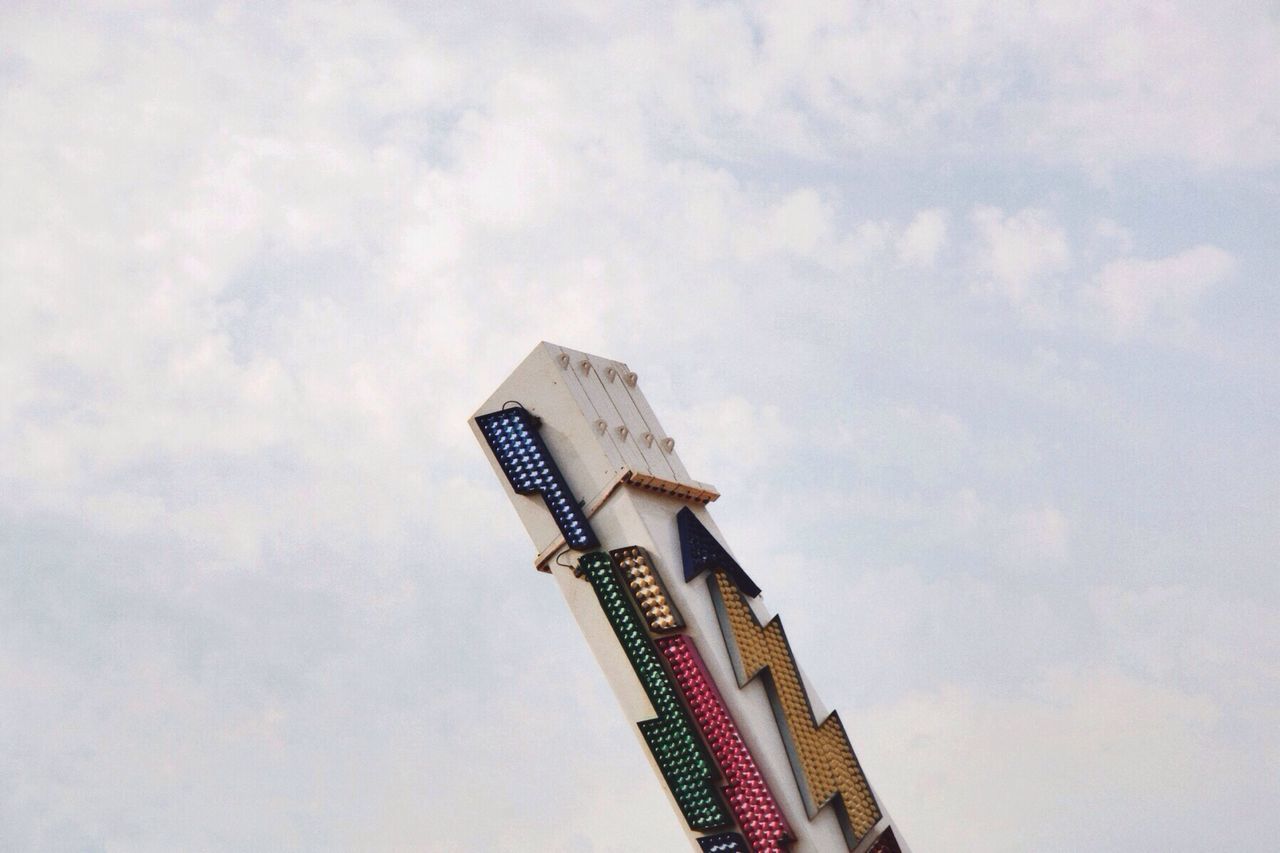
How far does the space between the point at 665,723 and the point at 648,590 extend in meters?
1.96

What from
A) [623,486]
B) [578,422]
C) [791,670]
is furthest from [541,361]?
[791,670]

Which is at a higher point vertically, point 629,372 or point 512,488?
point 629,372

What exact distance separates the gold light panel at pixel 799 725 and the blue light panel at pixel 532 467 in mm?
2315

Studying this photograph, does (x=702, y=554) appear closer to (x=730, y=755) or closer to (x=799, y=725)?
(x=799, y=725)

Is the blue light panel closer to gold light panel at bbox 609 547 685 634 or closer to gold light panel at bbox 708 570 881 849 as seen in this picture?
gold light panel at bbox 609 547 685 634

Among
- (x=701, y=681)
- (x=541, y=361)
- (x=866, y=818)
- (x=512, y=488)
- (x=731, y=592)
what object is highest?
(x=541, y=361)

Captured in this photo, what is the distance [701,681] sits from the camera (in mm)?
18734

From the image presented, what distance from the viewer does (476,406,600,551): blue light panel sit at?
65.4ft

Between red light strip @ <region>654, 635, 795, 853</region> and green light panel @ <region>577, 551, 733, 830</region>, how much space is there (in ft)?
0.55

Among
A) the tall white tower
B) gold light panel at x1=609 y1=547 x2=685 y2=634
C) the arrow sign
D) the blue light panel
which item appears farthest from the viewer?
the blue light panel

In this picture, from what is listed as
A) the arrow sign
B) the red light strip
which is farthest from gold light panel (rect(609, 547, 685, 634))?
the arrow sign

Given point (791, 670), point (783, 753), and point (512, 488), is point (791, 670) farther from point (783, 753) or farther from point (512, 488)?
point (512, 488)

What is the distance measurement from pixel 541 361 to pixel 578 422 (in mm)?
1282

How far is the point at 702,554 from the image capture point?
65.2 ft
